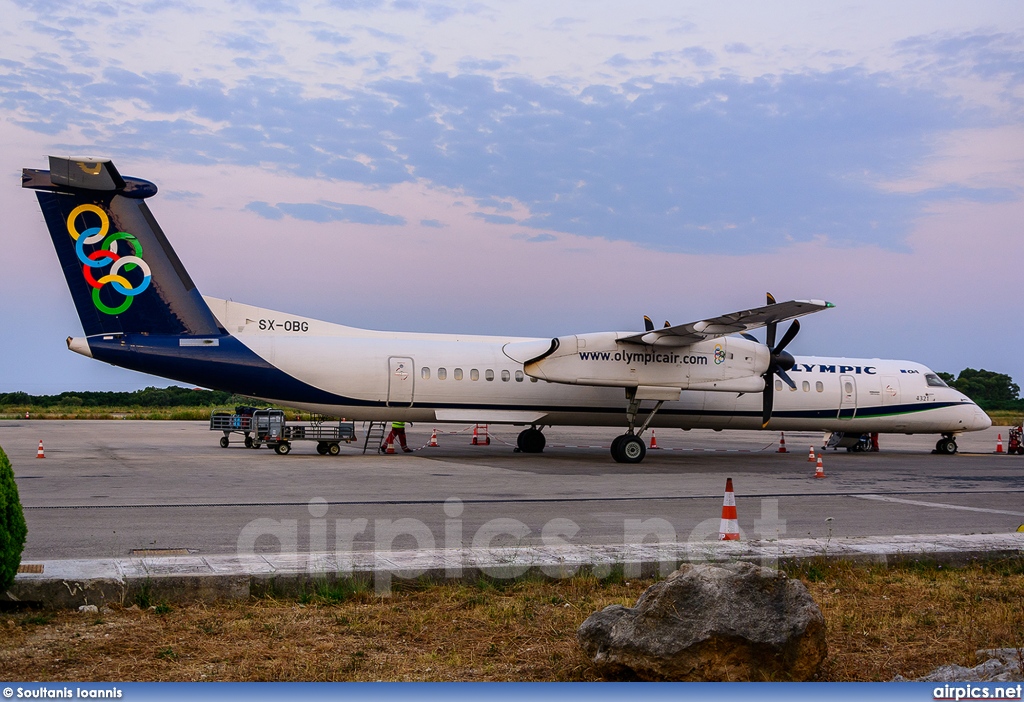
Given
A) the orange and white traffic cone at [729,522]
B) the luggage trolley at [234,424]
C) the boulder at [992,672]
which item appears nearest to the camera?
the boulder at [992,672]

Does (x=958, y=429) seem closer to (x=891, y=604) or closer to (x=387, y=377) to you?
(x=387, y=377)

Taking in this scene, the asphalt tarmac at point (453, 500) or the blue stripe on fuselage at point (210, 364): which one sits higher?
the blue stripe on fuselage at point (210, 364)

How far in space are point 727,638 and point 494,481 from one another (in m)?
11.9

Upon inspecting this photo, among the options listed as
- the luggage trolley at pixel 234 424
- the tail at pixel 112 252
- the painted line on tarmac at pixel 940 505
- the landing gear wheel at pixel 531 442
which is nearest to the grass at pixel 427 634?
the painted line on tarmac at pixel 940 505

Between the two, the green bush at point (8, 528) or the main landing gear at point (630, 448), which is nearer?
the green bush at point (8, 528)

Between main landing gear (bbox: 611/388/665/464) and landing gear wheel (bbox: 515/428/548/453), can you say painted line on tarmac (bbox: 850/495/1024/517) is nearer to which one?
main landing gear (bbox: 611/388/665/464)

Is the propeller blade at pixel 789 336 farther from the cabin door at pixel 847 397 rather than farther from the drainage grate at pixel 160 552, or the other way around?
the drainage grate at pixel 160 552

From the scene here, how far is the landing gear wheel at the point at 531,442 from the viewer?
2591 cm

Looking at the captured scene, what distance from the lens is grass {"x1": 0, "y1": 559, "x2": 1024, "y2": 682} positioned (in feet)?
17.1

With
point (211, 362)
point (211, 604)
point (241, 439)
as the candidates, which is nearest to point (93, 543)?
point (211, 604)

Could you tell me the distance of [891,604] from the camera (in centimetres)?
718

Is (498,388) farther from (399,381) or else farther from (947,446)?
(947,446)

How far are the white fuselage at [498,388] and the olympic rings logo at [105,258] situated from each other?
6.87ft

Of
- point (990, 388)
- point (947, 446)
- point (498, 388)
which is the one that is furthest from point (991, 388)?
point (498, 388)
